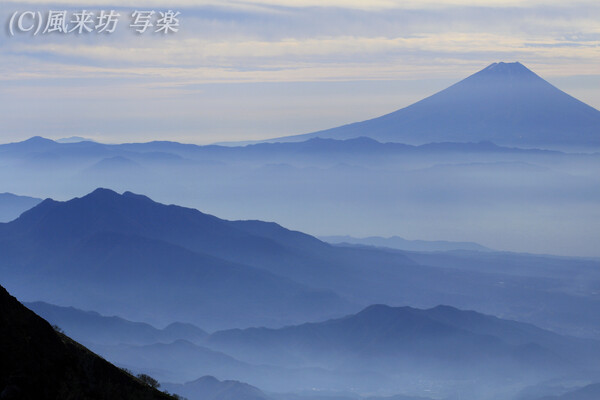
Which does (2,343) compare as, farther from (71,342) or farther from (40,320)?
(71,342)

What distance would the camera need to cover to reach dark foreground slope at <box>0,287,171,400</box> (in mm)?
17312

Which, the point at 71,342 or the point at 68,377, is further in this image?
the point at 71,342

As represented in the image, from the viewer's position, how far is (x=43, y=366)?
18000 mm

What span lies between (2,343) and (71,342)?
2835mm

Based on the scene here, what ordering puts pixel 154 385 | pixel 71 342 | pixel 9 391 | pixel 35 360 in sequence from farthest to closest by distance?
pixel 154 385
pixel 71 342
pixel 35 360
pixel 9 391

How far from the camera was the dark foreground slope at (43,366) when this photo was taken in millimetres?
17312

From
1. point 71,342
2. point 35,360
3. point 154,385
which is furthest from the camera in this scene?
point 154,385

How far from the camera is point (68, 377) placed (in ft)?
60.5

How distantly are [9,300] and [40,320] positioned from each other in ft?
2.58

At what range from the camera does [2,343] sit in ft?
58.0

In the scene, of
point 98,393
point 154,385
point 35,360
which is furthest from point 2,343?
point 154,385

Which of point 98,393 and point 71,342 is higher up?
point 71,342

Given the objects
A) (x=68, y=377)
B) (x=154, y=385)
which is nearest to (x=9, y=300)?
(x=68, y=377)

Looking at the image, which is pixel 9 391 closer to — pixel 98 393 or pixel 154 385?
pixel 98 393
